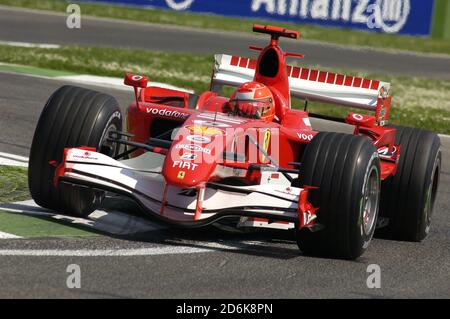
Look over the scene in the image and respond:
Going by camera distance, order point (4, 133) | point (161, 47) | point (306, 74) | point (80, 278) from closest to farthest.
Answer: point (80, 278)
point (306, 74)
point (4, 133)
point (161, 47)

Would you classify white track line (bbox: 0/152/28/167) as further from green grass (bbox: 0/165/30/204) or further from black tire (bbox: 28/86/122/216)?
black tire (bbox: 28/86/122/216)

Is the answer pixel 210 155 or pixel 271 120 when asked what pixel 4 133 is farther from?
pixel 210 155

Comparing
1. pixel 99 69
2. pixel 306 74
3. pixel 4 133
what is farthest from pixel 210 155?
pixel 99 69

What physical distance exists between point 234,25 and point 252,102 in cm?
2124

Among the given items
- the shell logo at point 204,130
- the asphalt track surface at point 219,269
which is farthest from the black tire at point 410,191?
the shell logo at point 204,130

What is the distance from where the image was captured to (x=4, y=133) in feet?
42.1

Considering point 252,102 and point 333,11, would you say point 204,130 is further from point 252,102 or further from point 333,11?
point 333,11

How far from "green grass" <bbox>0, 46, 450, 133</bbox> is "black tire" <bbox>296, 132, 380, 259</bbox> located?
874 cm

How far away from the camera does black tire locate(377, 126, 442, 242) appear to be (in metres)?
9.56

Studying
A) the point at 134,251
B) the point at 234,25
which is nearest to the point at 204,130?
the point at 134,251

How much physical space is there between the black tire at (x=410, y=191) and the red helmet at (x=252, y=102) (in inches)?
47.1

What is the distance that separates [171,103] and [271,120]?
110 cm

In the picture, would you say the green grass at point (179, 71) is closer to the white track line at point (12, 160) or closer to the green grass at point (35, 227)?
the white track line at point (12, 160)

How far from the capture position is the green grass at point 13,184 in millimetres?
9452
